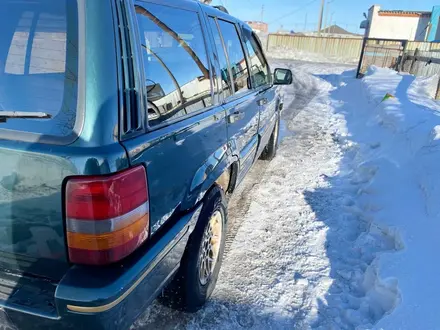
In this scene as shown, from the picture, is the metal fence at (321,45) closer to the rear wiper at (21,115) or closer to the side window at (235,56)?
the side window at (235,56)

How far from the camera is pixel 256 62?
13.8ft

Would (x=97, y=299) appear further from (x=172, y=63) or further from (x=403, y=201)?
(x=403, y=201)

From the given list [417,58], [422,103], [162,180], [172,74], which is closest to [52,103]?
[162,180]

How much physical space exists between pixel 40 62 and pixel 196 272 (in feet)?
5.02

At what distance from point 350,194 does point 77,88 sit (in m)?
3.86

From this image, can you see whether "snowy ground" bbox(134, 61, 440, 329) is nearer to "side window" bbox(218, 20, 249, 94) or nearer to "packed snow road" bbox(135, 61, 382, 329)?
"packed snow road" bbox(135, 61, 382, 329)

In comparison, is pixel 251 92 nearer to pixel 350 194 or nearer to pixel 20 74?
pixel 350 194

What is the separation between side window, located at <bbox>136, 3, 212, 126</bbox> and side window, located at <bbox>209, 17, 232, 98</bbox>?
29 centimetres

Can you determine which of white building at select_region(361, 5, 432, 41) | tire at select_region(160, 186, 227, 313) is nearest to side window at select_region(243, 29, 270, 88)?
tire at select_region(160, 186, 227, 313)

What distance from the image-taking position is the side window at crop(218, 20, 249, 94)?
3.17 metres

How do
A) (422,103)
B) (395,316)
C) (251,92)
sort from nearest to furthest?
1. (395,316)
2. (251,92)
3. (422,103)

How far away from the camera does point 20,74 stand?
1702 mm

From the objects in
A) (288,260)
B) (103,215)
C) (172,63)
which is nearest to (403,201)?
(288,260)

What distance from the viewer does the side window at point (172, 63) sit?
1801 millimetres
